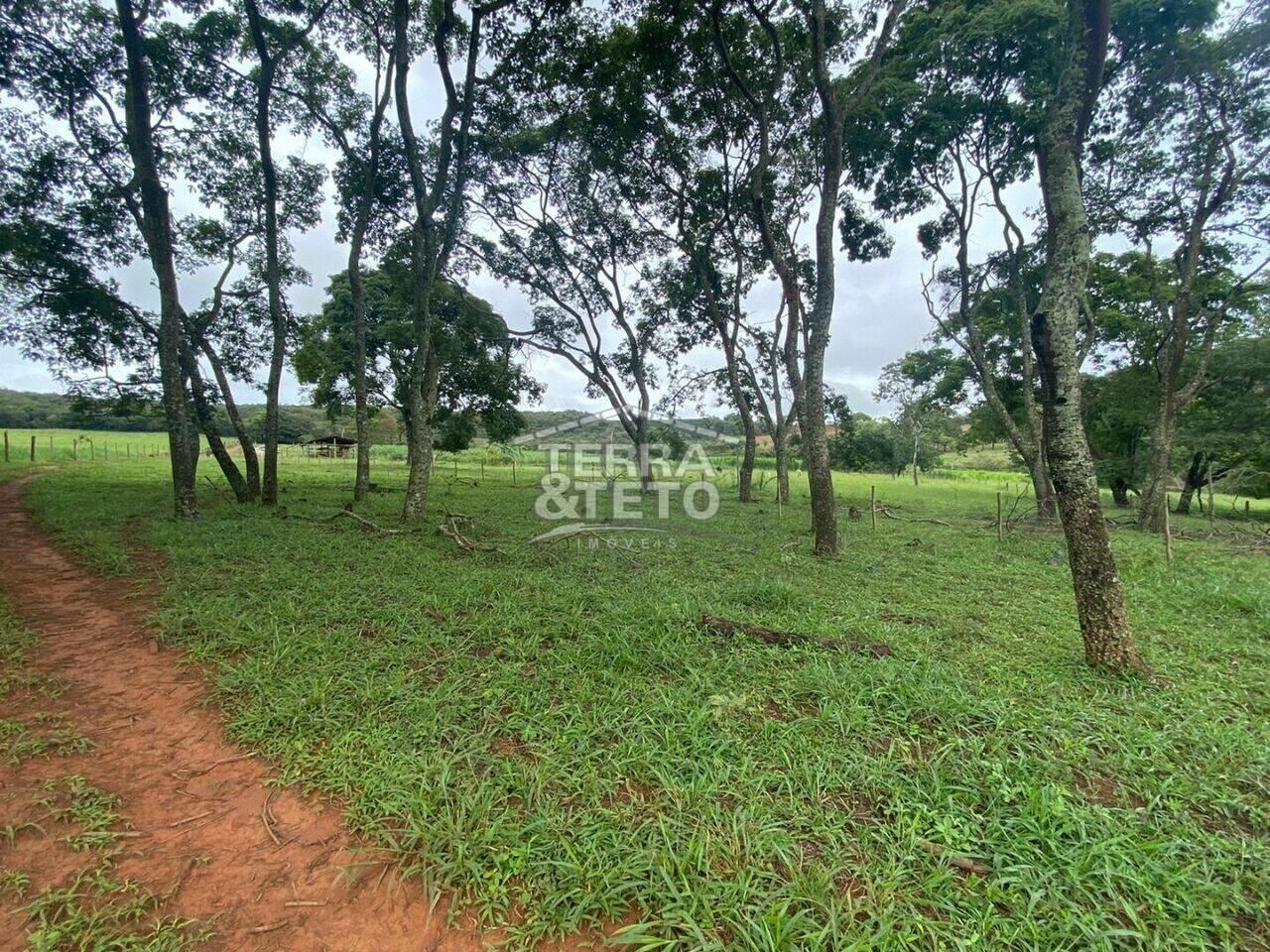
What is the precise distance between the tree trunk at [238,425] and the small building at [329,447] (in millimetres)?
22420

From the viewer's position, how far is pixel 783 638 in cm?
346

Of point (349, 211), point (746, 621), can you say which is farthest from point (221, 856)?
point (349, 211)

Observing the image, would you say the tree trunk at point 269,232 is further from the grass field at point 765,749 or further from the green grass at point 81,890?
the green grass at point 81,890

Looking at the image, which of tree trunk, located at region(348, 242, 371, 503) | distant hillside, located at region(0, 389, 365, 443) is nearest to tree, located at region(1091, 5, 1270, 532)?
tree trunk, located at region(348, 242, 371, 503)

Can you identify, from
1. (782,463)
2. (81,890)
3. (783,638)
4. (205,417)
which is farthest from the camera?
(782,463)

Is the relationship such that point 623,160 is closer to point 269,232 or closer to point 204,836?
point 269,232

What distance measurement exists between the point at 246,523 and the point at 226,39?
8765 mm

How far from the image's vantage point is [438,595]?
14.2ft

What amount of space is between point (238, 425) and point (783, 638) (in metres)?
11.2

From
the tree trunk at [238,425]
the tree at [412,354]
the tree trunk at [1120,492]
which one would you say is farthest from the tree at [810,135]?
the tree trunk at [1120,492]

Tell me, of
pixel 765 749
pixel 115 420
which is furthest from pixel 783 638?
pixel 115 420

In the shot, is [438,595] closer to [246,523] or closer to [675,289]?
[246,523]

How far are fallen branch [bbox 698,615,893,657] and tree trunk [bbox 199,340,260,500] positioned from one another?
10.1m

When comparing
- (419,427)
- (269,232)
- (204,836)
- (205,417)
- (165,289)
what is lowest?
(204,836)
